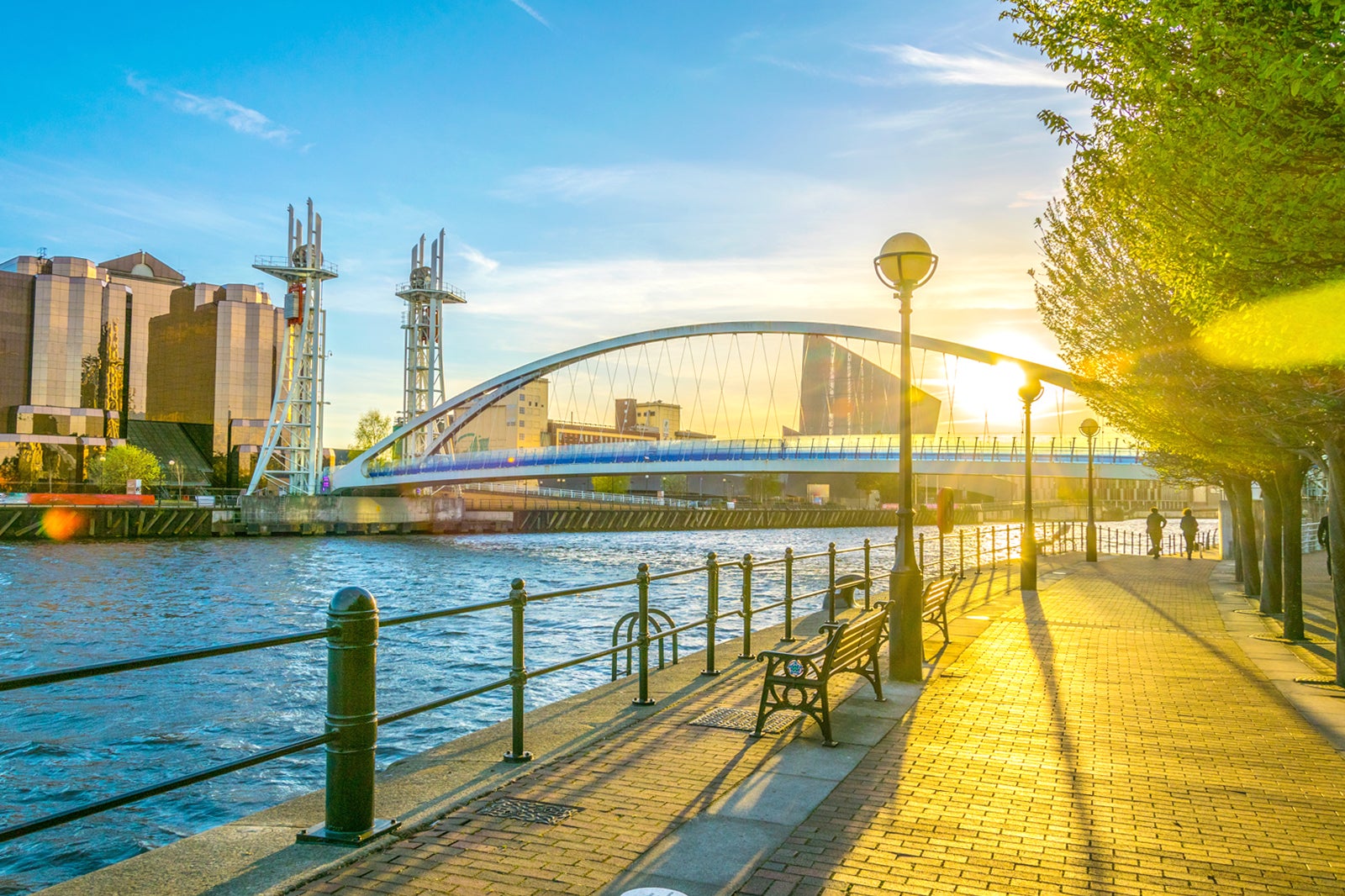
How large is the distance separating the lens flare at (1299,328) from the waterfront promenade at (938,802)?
3141 mm

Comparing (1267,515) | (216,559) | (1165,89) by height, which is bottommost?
(216,559)

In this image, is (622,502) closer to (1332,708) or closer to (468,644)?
(468,644)

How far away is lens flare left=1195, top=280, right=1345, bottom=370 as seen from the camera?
7.62 m

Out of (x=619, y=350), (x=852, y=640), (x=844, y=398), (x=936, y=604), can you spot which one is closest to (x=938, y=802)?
(x=852, y=640)

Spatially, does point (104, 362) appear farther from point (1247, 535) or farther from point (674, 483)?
point (1247, 535)

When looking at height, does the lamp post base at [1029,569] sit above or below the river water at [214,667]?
above

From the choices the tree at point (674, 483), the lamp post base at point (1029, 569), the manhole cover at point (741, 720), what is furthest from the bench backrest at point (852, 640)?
the tree at point (674, 483)

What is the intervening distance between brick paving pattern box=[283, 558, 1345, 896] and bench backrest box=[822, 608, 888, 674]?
0.67m

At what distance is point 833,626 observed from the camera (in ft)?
27.3

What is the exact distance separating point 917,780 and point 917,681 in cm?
364

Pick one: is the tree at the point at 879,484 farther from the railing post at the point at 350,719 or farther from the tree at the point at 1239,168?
the railing post at the point at 350,719

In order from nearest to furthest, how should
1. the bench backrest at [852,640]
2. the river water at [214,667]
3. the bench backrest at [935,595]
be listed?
the bench backrest at [852,640], the river water at [214,667], the bench backrest at [935,595]

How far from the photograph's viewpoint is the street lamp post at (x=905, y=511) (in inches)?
Answer: 396

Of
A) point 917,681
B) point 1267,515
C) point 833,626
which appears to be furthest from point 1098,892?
point 1267,515
